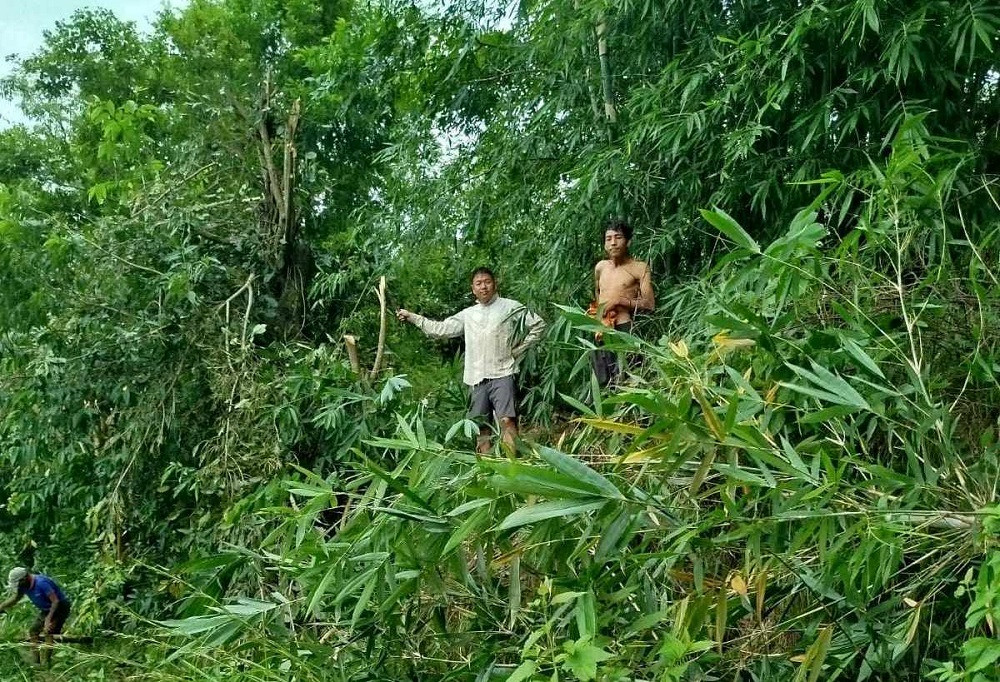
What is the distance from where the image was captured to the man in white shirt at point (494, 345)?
5.09 m

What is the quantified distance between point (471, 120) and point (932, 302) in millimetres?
4487

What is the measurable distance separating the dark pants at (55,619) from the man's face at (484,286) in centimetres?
309

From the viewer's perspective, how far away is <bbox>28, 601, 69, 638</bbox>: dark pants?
5.85 metres

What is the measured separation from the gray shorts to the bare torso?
0.68 m

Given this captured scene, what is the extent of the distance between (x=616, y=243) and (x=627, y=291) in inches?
8.9

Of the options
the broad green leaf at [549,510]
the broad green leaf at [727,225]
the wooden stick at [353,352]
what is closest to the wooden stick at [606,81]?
the wooden stick at [353,352]

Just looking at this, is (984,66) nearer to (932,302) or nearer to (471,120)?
(932,302)

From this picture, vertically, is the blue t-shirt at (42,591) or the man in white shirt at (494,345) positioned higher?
the man in white shirt at (494,345)

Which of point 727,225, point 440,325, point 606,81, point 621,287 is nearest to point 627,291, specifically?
point 621,287

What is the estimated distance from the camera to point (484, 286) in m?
5.12

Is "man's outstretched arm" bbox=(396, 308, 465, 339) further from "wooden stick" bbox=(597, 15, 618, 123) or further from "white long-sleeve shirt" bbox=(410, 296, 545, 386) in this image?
"wooden stick" bbox=(597, 15, 618, 123)

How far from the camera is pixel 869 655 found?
104 inches

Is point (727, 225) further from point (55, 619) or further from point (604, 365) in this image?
point (55, 619)

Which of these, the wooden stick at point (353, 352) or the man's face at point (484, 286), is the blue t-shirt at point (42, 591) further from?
the man's face at point (484, 286)
